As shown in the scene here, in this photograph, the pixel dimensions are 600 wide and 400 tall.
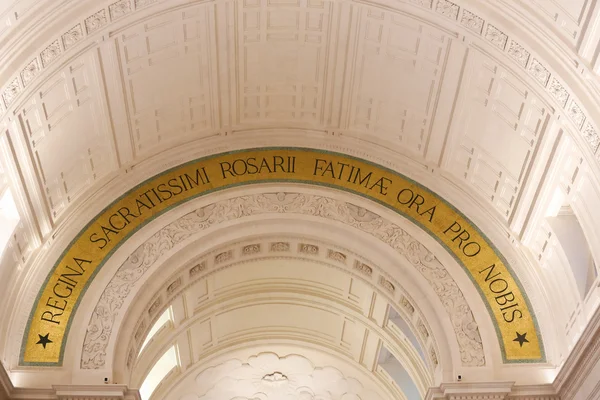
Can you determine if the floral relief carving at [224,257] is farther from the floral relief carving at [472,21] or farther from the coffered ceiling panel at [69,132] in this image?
the floral relief carving at [472,21]

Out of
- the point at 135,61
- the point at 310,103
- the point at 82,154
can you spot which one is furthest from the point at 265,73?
the point at 82,154

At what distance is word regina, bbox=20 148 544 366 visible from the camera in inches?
587

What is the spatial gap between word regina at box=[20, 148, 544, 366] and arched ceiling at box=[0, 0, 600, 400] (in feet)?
0.12

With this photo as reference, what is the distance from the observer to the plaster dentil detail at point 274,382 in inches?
850

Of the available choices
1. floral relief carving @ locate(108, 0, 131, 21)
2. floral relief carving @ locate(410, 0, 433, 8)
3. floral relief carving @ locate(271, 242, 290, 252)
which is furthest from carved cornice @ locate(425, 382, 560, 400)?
floral relief carving @ locate(108, 0, 131, 21)

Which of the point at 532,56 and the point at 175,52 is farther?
the point at 175,52

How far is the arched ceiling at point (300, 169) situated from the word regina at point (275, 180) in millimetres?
36

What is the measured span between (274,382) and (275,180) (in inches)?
291

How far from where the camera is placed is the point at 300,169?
655 inches

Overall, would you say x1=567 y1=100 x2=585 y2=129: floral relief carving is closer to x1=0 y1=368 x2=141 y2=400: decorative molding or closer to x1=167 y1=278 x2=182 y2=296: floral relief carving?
x1=167 y1=278 x2=182 y2=296: floral relief carving

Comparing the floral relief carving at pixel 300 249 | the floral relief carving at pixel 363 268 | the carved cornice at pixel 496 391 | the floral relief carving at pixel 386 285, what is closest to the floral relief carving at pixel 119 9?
the floral relief carving at pixel 300 249

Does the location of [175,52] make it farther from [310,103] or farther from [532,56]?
[532,56]

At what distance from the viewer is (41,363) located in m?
14.4

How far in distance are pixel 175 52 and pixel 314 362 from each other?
956cm
